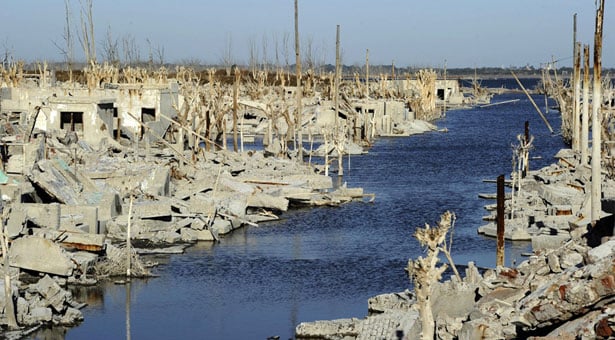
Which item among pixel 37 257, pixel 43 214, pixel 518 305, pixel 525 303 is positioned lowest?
pixel 37 257

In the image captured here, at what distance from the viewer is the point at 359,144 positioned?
48.6 m

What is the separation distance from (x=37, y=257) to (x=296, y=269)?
4.97 metres

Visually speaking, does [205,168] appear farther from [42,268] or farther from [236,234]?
[42,268]

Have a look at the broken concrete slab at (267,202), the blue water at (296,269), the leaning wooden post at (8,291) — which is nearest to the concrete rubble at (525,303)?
the blue water at (296,269)

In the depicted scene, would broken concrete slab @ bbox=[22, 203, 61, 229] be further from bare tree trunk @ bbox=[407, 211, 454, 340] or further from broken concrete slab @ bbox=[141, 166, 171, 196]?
bare tree trunk @ bbox=[407, 211, 454, 340]

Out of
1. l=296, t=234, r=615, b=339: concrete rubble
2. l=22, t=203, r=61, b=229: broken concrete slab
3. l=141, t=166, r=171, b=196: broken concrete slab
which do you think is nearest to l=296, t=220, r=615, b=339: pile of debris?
l=296, t=234, r=615, b=339: concrete rubble

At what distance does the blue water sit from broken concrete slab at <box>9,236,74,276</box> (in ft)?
2.25

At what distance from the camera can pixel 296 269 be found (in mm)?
20781

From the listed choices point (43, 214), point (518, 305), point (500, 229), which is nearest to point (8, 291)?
point (43, 214)

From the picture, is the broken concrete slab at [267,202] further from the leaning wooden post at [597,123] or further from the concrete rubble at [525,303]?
the leaning wooden post at [597,123]

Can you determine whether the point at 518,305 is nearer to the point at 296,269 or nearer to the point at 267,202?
the point at 296,269

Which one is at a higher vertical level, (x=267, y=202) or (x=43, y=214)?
(x=43, y=214)

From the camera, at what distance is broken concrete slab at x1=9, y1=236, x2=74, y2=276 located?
1838cm

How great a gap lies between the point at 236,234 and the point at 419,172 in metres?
15.4
